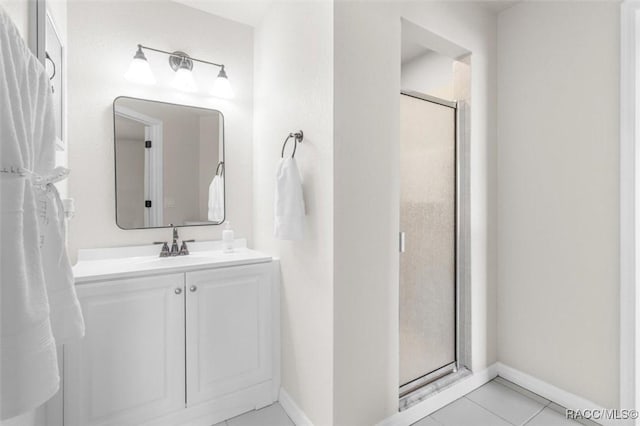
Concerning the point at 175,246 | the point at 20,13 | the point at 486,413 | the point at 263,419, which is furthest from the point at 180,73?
the point at 486,413

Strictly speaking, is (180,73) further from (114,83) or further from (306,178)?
(306,178)

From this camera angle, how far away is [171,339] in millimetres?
1596

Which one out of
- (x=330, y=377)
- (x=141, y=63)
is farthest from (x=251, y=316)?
(x=141, y=63)

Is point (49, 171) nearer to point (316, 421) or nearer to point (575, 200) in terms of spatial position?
point (316, 421)

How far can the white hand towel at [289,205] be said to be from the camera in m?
1.58

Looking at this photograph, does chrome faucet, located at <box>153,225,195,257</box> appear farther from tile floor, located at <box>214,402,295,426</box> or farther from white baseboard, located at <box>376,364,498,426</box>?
white baseboard, located at <box>376,364,498,426</box>

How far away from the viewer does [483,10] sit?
208 centimetres

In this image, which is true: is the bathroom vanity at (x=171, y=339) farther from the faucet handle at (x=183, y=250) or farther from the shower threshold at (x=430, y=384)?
the shower threshold at (x=430, y=384)

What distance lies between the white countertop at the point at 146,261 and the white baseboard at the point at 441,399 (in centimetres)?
109

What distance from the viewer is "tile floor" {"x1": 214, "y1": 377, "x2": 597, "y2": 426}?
1.71m

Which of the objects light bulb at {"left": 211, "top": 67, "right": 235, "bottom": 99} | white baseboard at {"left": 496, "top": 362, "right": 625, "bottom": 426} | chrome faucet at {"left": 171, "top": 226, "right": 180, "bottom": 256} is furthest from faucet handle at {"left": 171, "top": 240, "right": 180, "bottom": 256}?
white baseboard at {"left": 496, "top": 362, "right": 625, "bottom": 426}

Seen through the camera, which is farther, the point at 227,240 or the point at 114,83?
the point at 227,240

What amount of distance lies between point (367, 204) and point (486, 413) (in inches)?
54.3

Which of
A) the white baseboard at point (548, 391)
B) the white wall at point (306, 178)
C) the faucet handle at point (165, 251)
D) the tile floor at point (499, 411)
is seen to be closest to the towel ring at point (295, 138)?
the white wall at point (306, 178)
